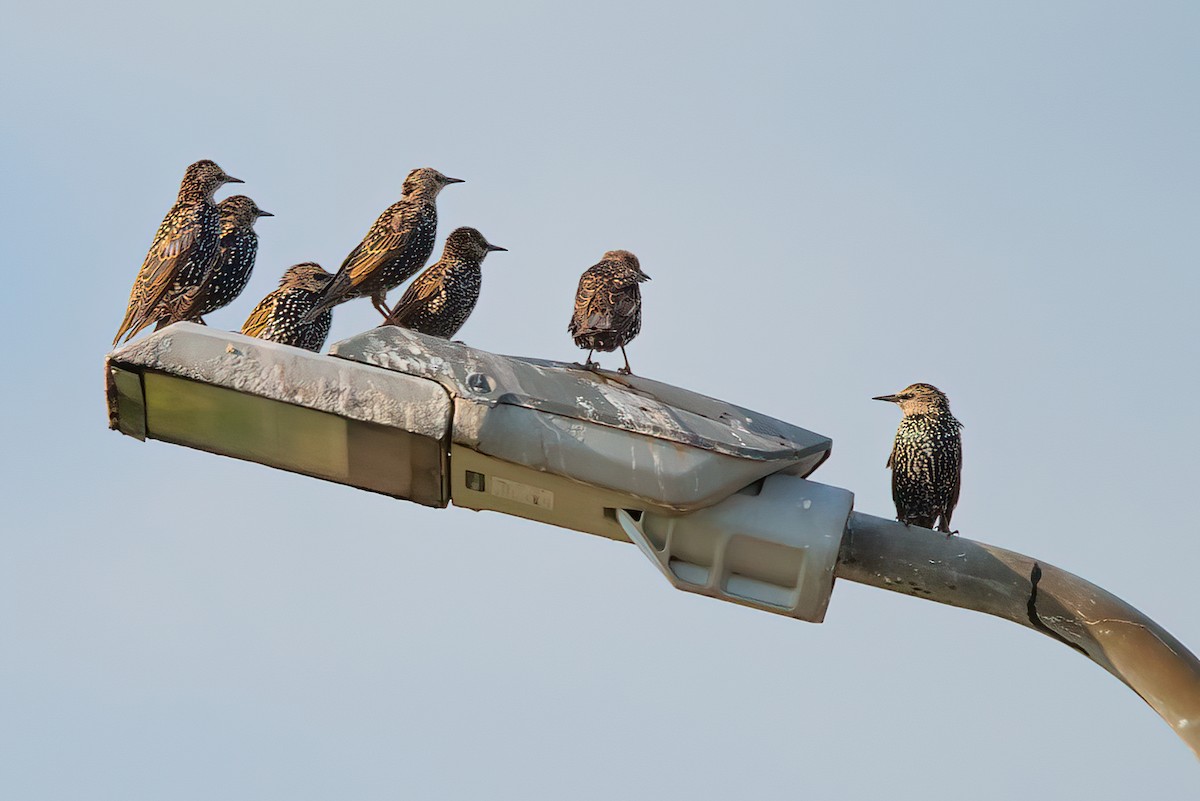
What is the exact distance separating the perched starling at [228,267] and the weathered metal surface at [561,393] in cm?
256

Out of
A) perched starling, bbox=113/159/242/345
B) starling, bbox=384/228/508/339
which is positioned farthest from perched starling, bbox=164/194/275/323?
starling, bbox=384/228/508/339

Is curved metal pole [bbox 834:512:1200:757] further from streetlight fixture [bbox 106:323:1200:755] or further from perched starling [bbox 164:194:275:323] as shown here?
perched starling [bbox 164:194:275:323]

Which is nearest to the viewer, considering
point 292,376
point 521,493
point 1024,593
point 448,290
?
point 292,376

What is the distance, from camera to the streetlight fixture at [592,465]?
4.18 m

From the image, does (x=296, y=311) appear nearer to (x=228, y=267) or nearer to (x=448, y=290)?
(x=228, y=267)

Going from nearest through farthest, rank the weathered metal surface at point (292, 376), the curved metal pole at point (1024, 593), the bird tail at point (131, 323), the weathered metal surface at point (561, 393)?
the weathered metal surface at point (292, 376) < the weathered metal surface at point (561, 393) < the curved metal pole at point (1024, 593) < the bird tail at point (131, 323)

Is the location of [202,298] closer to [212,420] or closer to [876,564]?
[212,420]

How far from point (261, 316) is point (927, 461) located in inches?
123

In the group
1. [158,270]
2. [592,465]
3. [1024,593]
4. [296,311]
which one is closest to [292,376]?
[592,465]

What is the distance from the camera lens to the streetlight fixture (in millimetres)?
4180

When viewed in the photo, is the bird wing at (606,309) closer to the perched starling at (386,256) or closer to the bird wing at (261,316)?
the perched starling at (386,256)

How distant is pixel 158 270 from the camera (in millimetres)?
6562

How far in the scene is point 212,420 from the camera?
13.8ft

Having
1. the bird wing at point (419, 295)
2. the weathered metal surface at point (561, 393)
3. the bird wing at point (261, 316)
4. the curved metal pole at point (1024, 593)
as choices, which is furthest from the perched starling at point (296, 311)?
the curved metal pole at point (1024, 593)
